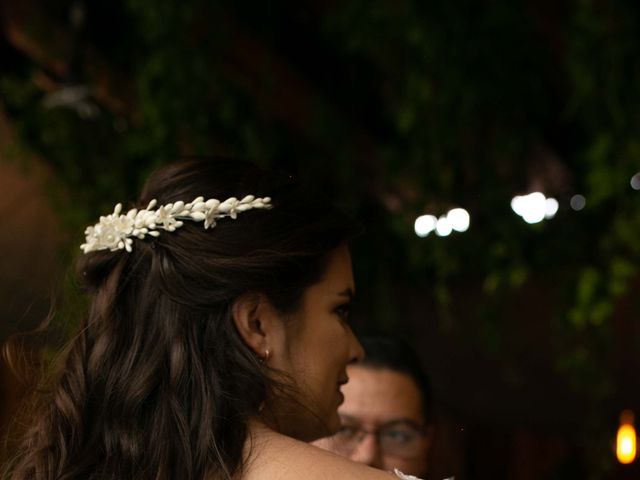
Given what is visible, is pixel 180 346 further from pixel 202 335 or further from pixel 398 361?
pixel 398 361

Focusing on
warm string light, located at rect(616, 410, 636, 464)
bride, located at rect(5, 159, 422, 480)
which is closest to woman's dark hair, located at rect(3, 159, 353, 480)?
bride, located at rect(5, 159, 422, 480)

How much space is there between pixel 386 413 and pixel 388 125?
8.33ft

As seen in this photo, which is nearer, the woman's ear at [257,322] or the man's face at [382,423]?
the woman's ear at [257,322]

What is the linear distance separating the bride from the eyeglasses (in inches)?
24.3

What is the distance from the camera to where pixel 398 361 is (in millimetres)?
2391

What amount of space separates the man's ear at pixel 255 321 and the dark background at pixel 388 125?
5.11ft

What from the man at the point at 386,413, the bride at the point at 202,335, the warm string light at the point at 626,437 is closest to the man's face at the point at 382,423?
the man at the point at 386,413

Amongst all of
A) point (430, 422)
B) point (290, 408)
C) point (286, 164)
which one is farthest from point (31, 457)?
point (286, 164)

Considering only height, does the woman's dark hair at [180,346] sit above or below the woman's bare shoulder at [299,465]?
above

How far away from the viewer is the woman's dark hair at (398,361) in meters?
2.37

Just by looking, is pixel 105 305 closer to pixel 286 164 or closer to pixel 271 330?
pixel 271 330

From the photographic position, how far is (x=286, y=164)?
4.58 metres

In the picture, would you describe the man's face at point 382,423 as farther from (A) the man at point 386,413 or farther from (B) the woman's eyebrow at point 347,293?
(B) the woman's eyebrow at point 347,293

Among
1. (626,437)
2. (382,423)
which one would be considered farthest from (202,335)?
(626,437)
